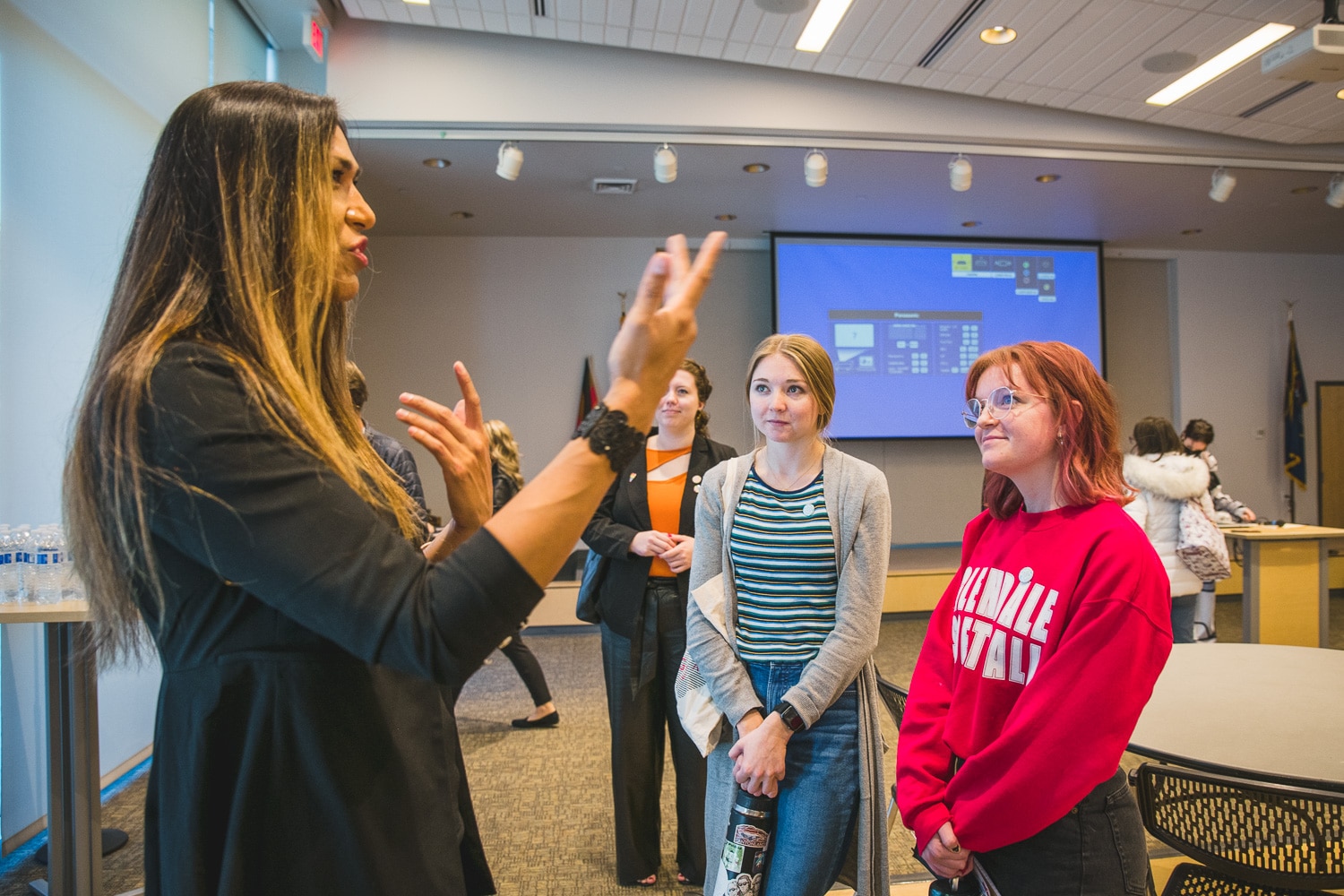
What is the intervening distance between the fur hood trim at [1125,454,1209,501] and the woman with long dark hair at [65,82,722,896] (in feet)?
15.2

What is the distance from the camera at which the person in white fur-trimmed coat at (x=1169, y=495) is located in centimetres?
438

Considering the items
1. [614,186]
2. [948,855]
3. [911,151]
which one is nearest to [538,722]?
[948,855]

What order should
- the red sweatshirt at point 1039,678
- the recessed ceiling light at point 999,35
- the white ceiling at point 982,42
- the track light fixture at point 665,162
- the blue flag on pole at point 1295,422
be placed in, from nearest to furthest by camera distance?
the red sweatshirt at point 1039,678 < the white ceiling at point 982,42 < the recessed ceiling light at point 999,35 < the track light fixture at point 665,162 < the blue flag on pole at point 1295,422

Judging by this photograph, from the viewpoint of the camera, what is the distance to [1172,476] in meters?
4.48

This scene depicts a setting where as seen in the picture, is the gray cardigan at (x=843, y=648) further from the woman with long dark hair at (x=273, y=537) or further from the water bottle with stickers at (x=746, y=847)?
the woman with long dark hair at (x=273, y=537)

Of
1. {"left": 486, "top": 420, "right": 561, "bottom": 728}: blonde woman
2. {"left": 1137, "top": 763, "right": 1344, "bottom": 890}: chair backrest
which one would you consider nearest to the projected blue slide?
{"left": 486, "top": 420, "right": 561, "bottom": 728}: blonde woman

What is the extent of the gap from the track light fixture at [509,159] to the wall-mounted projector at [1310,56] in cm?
382

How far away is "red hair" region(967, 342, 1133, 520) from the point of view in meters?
1.31

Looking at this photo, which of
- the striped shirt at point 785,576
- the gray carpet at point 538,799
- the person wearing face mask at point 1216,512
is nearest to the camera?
the striped shirt at point 785,576

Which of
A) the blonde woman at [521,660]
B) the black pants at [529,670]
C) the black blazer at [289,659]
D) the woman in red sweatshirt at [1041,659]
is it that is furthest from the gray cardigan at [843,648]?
the black pants at [529,670]

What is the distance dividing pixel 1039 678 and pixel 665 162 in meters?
4.09

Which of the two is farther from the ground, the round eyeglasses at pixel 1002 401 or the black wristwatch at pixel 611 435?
the round eyeglasses at pixel 1002 401

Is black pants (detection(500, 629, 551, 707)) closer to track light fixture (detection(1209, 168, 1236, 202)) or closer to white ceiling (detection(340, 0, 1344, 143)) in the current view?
white ceiling (detection(340, 0, 1344, 143))

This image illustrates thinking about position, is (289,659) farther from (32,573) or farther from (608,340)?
(608,340)
